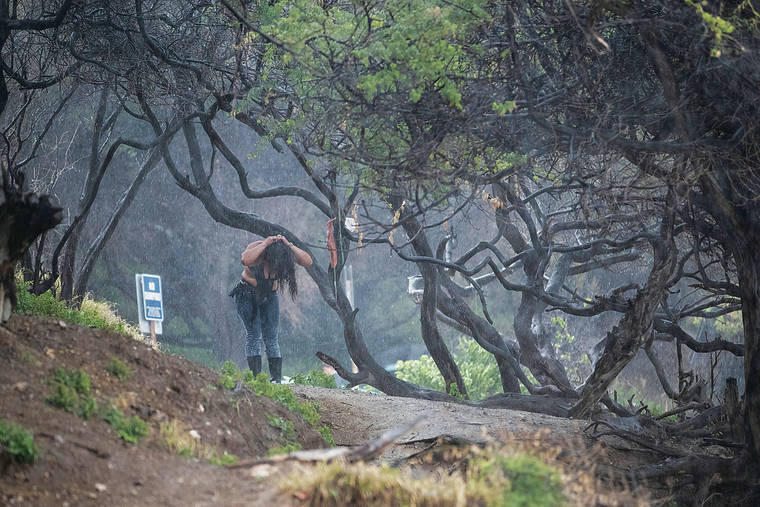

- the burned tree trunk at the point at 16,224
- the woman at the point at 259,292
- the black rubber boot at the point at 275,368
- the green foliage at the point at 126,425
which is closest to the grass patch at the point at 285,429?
the green foliage at the point at 126,425

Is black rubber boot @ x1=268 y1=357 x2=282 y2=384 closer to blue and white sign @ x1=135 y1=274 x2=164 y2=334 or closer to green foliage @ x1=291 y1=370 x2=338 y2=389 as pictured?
green foliage @ x1=291 y1=370 x2=338 y2=389

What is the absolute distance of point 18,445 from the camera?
4.18 m

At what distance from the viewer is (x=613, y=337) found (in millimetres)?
8219

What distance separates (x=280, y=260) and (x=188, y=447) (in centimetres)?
671

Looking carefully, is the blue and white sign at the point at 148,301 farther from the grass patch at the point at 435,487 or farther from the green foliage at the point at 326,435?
the grass patch at the point at 435,487

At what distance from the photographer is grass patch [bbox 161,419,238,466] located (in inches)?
192

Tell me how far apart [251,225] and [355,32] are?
23.2 ft

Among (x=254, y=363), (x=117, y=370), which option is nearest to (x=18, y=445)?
(x=117, y=370)

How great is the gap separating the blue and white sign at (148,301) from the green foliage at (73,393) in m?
9.16

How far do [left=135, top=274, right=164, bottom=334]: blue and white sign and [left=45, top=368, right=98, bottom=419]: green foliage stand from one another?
9.16 m

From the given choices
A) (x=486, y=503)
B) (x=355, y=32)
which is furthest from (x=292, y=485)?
(x=355, y=32)

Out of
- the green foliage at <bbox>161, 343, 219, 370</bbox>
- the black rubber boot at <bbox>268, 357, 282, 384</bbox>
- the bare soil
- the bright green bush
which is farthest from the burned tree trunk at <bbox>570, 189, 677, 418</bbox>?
the green foliage at <bbox>161, 343, 219, 370</bbox>

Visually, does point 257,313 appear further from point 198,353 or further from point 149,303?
point 198,353

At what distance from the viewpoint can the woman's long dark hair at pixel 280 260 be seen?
11.4 meters
